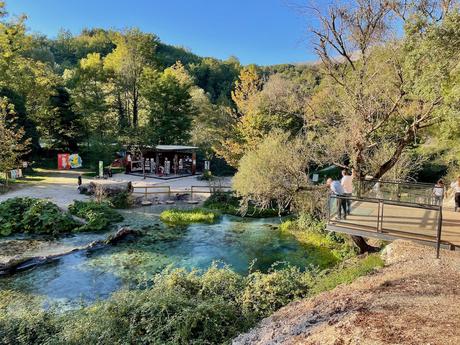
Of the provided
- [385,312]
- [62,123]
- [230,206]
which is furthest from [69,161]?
[385,312]

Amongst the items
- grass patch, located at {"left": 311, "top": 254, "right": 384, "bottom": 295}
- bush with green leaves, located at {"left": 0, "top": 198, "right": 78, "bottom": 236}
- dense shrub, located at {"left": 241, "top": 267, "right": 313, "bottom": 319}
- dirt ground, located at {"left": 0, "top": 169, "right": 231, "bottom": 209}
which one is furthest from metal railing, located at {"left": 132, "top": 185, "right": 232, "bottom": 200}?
grass patch, located at {"left": 311, "top": 254, "right": 384, "bottom": 295}

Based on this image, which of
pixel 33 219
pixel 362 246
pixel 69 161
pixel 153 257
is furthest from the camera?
pixel 69 161

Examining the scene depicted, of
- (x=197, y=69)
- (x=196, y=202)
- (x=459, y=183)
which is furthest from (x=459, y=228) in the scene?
(x=197, y=69)

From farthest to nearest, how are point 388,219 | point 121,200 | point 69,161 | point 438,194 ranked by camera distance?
Answer: point 69,161 → point 121,200 → point 438,194 → point 388,219

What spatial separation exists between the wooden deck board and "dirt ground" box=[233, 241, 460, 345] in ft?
2.10

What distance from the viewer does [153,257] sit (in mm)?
14461

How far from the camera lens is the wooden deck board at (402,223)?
28.5 feet

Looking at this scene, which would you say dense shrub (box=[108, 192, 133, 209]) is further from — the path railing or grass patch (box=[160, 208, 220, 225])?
the path railing

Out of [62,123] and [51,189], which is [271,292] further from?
[62,123]

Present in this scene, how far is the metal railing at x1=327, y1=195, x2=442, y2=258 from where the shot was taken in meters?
8.56

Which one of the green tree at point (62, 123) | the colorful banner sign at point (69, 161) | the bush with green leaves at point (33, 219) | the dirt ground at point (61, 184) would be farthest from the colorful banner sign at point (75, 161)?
the bush with green leaves at point (33, 219)

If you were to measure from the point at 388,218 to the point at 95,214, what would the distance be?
14416mm

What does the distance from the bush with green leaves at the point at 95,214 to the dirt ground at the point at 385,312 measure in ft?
41.1

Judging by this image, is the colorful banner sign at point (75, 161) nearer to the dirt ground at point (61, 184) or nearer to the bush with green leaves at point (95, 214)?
the dirt ground at point (61, 184)
